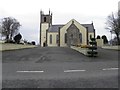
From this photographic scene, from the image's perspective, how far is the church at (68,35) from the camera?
123562mm

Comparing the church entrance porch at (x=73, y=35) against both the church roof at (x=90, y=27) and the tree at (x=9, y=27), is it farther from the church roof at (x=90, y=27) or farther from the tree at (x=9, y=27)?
the tree at (x=9, y=27)

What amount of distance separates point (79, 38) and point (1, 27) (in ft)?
137

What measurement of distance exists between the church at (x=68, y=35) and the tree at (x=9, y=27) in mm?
28619

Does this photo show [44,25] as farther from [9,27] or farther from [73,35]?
[9,27]

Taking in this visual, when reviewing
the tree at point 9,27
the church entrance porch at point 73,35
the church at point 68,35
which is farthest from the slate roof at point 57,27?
the tree at point 9,27

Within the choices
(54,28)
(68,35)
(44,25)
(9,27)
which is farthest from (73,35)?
(9,27)

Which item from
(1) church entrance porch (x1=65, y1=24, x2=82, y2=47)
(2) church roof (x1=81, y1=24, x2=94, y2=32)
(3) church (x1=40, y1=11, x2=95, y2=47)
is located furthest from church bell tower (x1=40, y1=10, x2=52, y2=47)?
(2) church roof (x1=81, y1=24, x2=94, y2=32)

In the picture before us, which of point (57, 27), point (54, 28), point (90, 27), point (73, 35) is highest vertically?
point (57, 27)

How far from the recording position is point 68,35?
12375 cm

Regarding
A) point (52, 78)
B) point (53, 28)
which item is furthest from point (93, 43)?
point (53, 28)

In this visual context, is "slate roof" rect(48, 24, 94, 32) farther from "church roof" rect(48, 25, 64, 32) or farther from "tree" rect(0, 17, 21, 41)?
"tree" rect(0, 17, 21, 41)

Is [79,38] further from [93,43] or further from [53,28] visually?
[93,43]

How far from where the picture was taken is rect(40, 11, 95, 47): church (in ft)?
405

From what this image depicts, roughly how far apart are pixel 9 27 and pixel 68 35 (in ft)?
110
